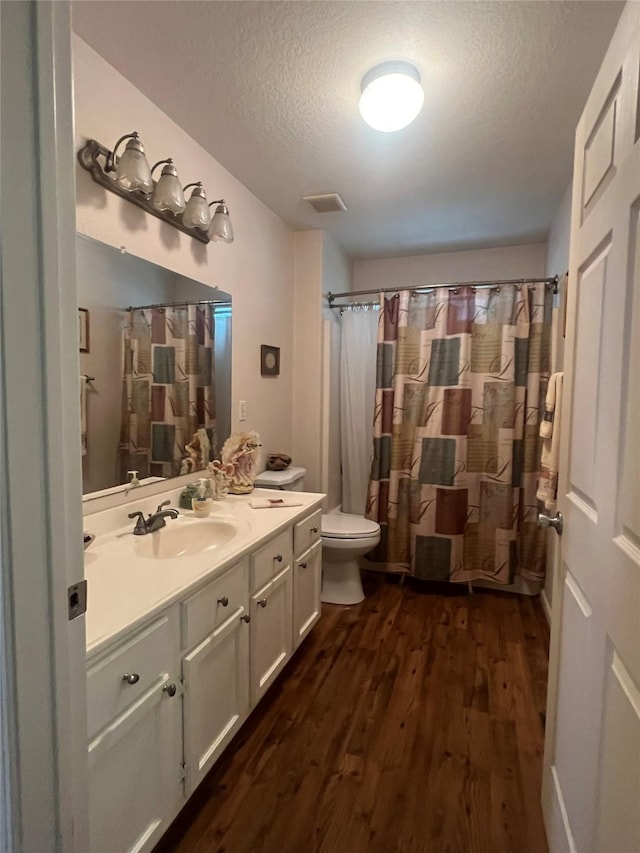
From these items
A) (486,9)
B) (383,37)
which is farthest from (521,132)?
(383,37)

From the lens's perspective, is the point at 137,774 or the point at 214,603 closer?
the point at 137,774

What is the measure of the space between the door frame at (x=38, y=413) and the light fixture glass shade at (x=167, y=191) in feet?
3.48

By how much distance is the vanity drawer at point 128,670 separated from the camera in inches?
36.3

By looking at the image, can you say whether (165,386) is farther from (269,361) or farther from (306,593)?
(306,593)

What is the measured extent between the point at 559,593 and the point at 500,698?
0.89 m

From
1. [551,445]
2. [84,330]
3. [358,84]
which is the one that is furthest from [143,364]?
[551,445]

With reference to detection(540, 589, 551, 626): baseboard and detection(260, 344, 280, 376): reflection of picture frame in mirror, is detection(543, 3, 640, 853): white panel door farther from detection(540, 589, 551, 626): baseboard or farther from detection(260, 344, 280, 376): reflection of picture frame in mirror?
detection(260, 344, 280, 376): reflection of picture frame in mirror

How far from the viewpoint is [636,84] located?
0.81 metres

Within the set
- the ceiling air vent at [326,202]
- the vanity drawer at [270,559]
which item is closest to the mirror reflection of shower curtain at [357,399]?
the ceiling air vent at [326,202]

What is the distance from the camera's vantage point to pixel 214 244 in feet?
6.98

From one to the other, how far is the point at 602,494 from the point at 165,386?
1.58 m

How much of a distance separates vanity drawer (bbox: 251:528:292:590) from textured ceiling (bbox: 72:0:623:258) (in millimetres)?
1695

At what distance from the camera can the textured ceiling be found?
1.31 metres

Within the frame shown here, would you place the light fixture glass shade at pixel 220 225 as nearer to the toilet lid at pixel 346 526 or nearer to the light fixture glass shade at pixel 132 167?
the light fixture glass shade at pixel 132 167
